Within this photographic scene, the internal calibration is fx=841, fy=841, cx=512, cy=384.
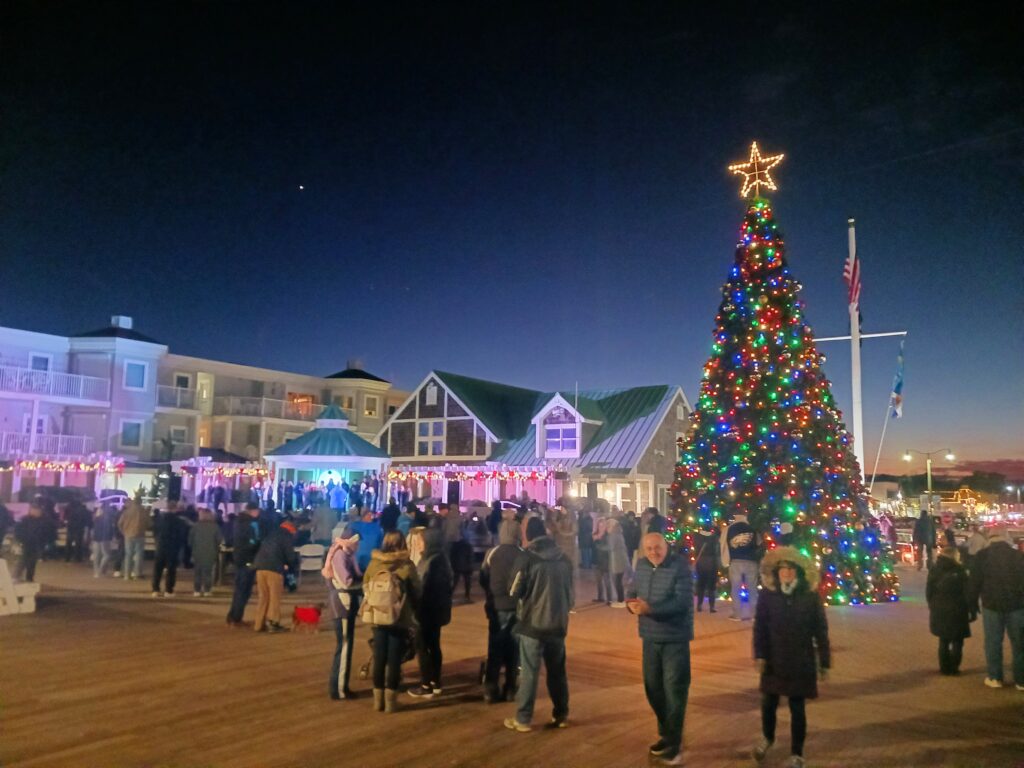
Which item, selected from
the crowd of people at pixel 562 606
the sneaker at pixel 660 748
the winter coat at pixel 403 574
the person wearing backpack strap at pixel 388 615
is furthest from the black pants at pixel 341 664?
the sneaker at pixel 660 748

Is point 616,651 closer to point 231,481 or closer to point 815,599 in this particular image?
point 815,599

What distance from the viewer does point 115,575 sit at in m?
17.7

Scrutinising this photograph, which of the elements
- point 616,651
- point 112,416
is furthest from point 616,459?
point 616,651

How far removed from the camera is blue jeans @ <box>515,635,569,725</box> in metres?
6.79

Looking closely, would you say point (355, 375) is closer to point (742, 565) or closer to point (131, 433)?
point (131, 433)

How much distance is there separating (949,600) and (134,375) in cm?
3324

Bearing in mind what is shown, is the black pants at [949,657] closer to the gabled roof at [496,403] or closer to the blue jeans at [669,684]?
the blue jeans at [669,684]

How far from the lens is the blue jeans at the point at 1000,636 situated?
8.63m

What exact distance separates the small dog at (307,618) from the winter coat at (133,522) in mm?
7456

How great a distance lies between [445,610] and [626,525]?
31.5 ft

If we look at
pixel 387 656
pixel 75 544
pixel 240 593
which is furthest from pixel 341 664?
pixel 75 544

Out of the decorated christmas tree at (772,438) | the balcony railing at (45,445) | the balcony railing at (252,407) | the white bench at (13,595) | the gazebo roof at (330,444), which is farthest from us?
the balcony railing at (252,407)

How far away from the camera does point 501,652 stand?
788cm

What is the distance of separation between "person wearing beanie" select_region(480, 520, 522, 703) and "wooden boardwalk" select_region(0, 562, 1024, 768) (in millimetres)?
253
